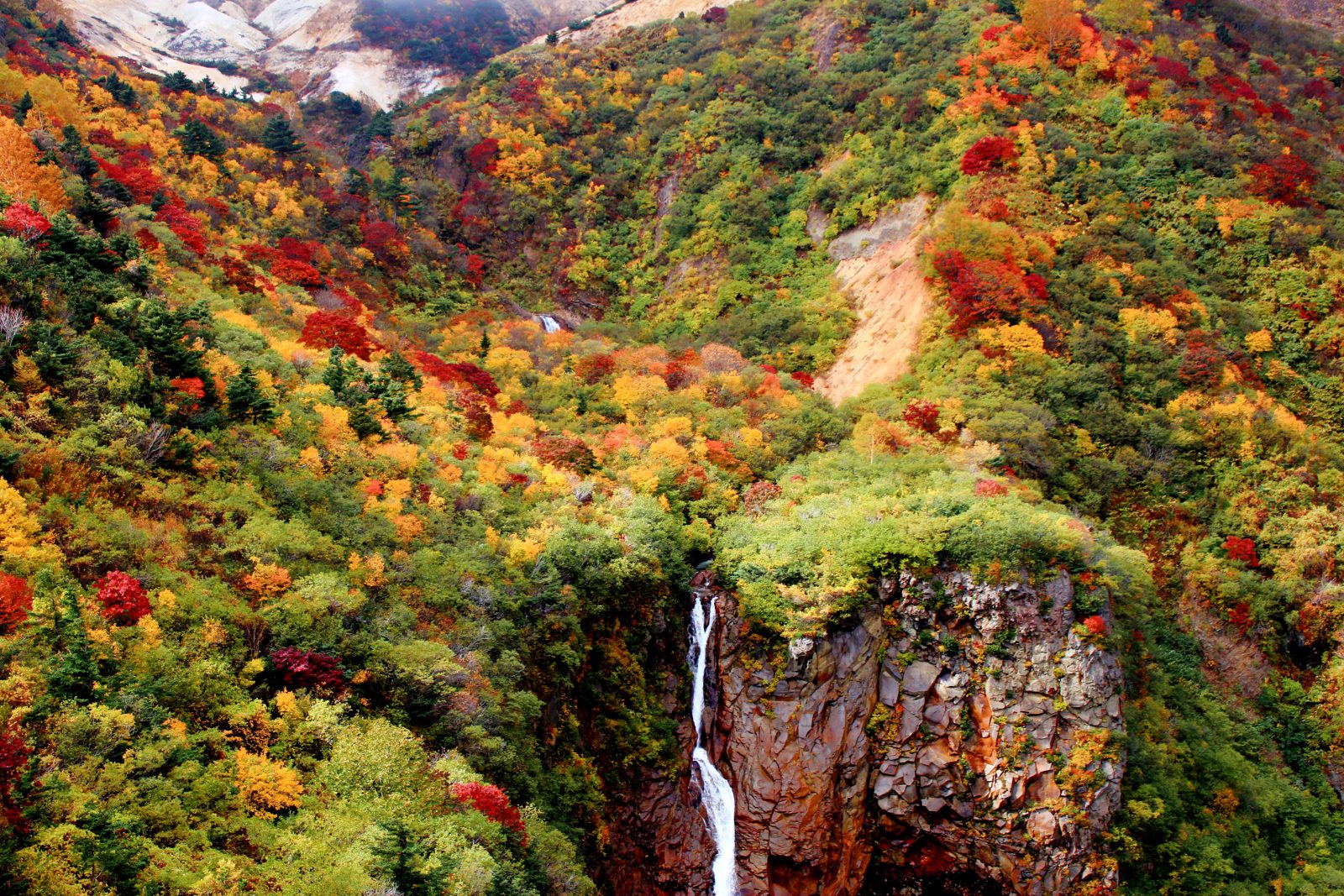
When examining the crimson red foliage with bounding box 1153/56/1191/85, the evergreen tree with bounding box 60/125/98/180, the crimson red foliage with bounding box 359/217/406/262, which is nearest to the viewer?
the evergreen tree with bounding box 60/125/98/180

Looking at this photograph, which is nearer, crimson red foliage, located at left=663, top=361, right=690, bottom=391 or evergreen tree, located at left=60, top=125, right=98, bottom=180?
evergreen tree, located at left=60, top=125, right=98, bottom=180

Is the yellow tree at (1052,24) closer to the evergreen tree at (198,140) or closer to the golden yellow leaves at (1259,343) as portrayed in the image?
the golden yellow leaves at (1259,343)

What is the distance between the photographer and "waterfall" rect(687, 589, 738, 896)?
80.1ft

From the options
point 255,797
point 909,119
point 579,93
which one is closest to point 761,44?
point 579,93

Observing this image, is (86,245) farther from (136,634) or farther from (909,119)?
(909,119)

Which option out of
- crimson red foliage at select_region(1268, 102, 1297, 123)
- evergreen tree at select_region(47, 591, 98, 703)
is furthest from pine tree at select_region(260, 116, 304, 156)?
crimson red foliage at select_region(1268, 102, 1297, 123)

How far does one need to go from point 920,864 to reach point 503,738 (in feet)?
47.3

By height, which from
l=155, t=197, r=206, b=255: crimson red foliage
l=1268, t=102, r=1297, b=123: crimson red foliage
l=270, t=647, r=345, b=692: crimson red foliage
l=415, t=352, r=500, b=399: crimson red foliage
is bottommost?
l=415, t=352, r=500, b=399: crimson red foliage

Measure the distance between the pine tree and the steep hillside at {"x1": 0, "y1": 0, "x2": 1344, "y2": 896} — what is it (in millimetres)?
324

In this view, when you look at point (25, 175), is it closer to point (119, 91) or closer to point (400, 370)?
point (400, 370)

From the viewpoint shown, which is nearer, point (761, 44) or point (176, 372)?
point (176, 372)

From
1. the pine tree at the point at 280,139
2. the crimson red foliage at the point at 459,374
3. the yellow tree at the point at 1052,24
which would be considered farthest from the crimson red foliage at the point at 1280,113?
the pine tree at the point at 280,139

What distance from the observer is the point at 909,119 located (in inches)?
1828

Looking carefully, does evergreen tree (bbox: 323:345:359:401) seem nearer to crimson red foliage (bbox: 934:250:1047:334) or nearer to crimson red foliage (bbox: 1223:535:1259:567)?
crimson red foliage (bbox: 934:250:1047:334)
